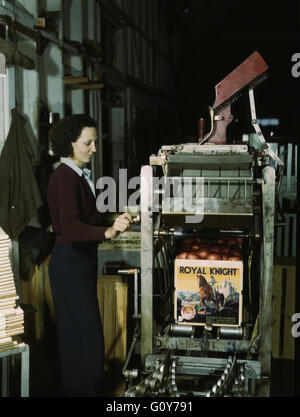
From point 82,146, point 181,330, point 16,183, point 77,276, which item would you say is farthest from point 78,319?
point 16,183

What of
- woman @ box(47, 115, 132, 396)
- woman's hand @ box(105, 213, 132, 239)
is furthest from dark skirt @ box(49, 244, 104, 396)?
woman's hand @ box(105, 213, 132, 239)

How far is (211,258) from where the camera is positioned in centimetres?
259

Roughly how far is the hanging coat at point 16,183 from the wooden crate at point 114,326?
85cm

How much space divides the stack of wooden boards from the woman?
0.25 m

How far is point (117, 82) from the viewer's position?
804 cm

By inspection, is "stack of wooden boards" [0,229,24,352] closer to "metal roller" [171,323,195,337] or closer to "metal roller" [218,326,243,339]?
"metal roller" [171,323,195,337]

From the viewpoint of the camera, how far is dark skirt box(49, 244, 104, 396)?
2842 mm

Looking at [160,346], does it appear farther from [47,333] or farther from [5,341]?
[47,333]

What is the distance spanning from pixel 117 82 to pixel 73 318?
592 cm

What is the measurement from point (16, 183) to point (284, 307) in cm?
276

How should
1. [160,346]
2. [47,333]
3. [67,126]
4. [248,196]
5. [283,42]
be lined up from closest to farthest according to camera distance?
1. [248,196]
2. [160,346]
3. [67,126]
4. [47,333]
5. [283,42]

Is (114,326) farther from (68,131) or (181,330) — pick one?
(68,131)

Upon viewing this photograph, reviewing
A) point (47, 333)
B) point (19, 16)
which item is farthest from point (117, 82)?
point (47, 333)

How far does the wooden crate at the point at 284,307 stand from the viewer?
14.3 feet
